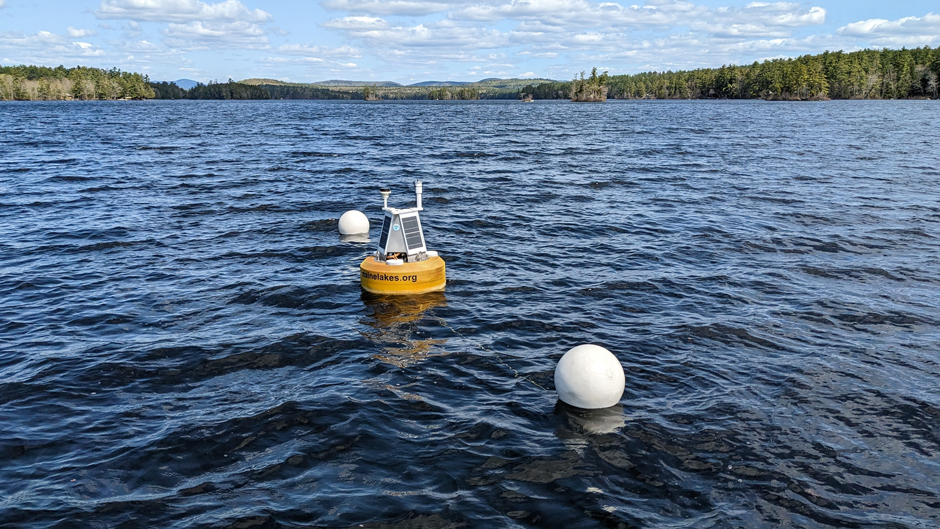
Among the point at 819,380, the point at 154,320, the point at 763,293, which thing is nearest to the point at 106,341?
the point at 154,320

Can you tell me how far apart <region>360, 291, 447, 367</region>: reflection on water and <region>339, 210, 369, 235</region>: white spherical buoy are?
7.32 m

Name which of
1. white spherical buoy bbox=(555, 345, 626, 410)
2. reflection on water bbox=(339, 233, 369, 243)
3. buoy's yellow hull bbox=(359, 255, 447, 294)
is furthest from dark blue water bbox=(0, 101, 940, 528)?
reflection on water bbox=(339, 233, 369, 243)

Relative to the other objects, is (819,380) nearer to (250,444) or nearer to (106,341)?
(250,444)

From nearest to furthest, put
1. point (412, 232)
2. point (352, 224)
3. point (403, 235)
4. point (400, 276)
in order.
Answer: point (400, 276)
point (403, 235)
point (412, 232)
point (352, 224)

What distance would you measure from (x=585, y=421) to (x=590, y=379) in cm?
80

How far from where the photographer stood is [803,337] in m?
15.0

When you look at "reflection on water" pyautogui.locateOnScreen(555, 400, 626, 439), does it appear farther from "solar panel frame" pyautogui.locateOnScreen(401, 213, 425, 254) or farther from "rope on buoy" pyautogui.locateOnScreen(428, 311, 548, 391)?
"solar panel frame" pyautogui.locateOnScreen(401, 213, 425, 254)

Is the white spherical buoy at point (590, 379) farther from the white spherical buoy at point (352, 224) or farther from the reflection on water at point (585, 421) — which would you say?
the white spherical buoy at point (352, 224)

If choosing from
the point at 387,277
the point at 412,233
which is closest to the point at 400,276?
the point at 387,277

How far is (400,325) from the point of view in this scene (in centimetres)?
1595

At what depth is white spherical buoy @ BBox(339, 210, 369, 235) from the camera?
2509cm

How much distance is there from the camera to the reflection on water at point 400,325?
1425 cm

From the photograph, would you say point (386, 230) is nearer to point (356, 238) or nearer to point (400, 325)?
point (400, 325)

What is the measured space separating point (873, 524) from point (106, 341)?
51.8 ft
